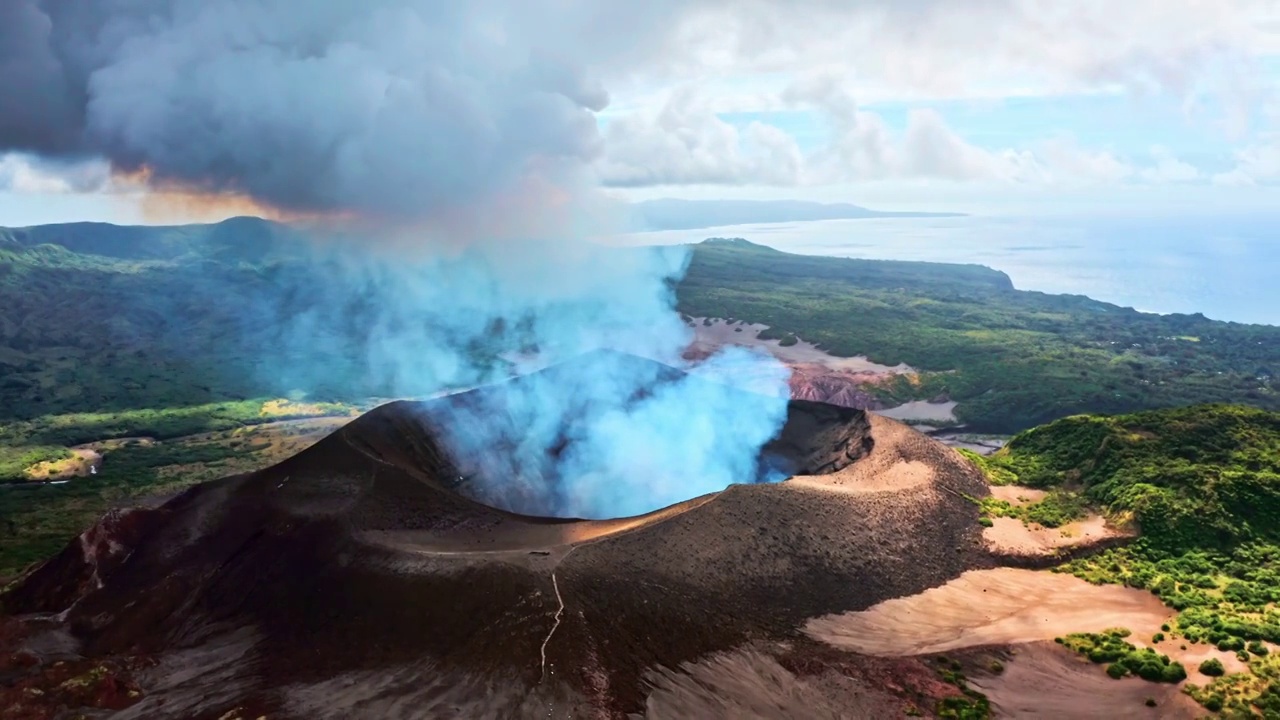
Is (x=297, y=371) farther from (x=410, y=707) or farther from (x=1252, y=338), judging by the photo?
(x=1252, y=338)

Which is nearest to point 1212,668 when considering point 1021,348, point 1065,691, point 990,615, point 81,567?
point 1065,691

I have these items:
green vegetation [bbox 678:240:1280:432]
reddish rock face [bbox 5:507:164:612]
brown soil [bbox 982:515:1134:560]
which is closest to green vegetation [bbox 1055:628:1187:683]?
brown soil [bbox 982:515:1134:560]

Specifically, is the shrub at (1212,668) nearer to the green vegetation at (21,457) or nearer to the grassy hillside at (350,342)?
the grassy hillside at (350,342)

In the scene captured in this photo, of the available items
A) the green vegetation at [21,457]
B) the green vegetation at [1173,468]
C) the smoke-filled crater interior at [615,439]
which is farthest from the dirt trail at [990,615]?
the green vegetation at [21,457]

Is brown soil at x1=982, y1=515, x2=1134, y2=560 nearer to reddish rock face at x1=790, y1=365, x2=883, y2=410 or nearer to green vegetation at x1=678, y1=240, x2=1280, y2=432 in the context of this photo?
reddish rock face at x1=790, y1=365, x2=883, y2=410

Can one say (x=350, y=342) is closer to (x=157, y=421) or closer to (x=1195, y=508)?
(x=157, y=421)

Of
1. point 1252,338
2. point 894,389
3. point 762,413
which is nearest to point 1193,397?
point 894,389
